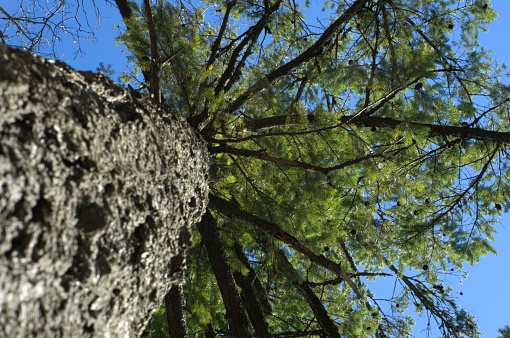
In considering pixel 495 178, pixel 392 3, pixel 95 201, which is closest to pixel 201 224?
pixel 392 3

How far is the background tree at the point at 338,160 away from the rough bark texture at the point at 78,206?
2050 mm

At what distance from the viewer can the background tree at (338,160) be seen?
14.5 ft

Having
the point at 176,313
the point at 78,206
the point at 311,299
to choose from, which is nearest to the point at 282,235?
the point at 176,313

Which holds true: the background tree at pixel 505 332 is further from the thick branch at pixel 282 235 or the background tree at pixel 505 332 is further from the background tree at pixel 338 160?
the thick branch at pixel 282 235

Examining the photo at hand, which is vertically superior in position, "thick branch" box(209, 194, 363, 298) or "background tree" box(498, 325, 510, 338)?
"thick branch" box(209, 194, 363, 298)

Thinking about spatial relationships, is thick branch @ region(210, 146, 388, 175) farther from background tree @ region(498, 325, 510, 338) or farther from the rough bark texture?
background tree @ region(498, 325, 510, 338)

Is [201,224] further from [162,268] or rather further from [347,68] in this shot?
[162,268]

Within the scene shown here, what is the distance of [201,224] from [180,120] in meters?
2.26

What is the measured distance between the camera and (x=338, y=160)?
205 inches

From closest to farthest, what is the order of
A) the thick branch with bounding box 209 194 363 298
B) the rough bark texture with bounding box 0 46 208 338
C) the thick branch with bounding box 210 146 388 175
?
the rough bark texture with bounding box 0 46 208 338 → the thick branch with bounding box 210 146 388 175 → the thick branch with bounding box 209 194 363 298

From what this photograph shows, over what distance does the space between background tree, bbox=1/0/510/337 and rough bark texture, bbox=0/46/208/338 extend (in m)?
2.05

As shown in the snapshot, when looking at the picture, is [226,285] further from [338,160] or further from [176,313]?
[338,160]

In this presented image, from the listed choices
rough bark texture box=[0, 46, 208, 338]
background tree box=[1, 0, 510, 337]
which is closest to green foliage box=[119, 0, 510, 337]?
background tree box=[1, 0, 510, 337]

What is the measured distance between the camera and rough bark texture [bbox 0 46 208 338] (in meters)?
1.12
